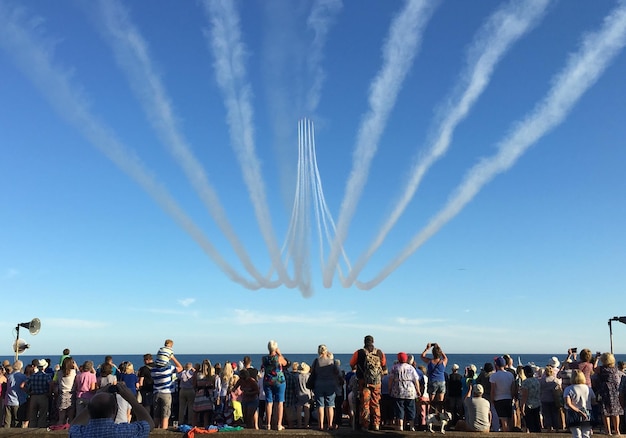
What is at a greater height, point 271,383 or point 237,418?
point 271,383

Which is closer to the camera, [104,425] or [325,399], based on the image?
Answer: [104,425]

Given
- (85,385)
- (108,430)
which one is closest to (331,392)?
(85,385)

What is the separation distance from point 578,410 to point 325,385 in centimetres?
457

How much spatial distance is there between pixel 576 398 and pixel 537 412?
2457 millimetres

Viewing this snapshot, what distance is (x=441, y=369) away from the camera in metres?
12.5

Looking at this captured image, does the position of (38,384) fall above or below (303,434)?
above

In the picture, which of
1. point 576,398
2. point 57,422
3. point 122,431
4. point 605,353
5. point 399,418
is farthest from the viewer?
point 57,422

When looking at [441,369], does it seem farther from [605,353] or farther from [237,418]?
[237,418]

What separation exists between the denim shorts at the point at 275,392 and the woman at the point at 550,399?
17.3 ft

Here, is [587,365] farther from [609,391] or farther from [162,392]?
[162,392]

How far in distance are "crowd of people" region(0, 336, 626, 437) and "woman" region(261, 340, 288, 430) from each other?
20mm

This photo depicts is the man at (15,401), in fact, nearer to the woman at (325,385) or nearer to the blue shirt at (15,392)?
the blue shirt at (15,392)

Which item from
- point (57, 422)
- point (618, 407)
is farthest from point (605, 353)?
point (57, 422)

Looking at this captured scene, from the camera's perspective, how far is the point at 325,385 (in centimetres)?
1129
